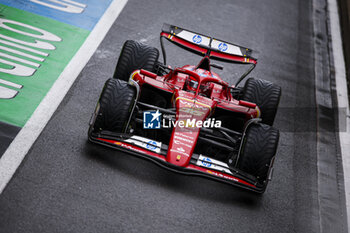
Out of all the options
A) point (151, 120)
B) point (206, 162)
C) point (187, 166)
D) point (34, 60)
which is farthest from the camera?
point (34, 60)

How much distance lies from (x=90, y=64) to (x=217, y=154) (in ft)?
9.59

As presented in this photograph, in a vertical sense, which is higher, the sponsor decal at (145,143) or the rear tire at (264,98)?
the sponsor decal at (145,143)

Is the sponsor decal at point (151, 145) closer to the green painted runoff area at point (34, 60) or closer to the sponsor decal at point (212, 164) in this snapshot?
the sponsor decal at point (212, 164)

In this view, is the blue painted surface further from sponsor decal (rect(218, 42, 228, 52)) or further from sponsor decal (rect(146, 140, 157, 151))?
sponsor decal (rect(146, 140, 157, 151))

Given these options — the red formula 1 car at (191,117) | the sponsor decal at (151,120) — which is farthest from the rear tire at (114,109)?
the sponsor decal at (151,120)

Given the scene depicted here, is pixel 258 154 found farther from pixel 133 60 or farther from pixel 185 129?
pixel 133 60

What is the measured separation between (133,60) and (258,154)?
2418 mm

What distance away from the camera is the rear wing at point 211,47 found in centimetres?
661

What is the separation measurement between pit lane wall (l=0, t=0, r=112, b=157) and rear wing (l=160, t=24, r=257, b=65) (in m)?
2.03

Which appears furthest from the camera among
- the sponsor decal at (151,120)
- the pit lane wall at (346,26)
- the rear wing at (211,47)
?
the pit lane wall at (346,26)

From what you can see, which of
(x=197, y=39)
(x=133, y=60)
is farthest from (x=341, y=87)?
(x=133, y=60)

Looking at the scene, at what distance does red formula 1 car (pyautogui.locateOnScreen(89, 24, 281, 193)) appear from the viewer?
5.39m

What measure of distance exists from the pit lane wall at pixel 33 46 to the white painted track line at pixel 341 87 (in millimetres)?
4805

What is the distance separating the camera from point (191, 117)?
5758 millimetres
